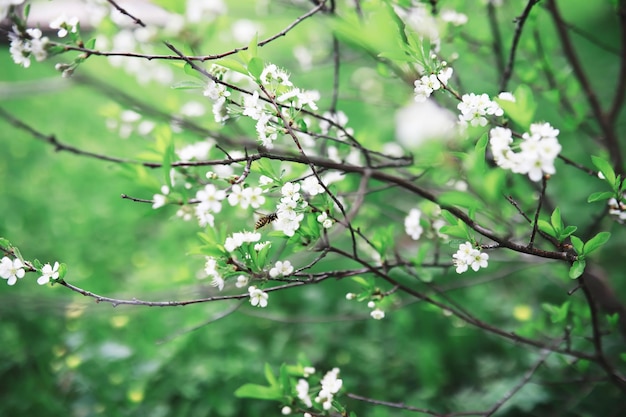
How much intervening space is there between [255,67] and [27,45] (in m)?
0.59

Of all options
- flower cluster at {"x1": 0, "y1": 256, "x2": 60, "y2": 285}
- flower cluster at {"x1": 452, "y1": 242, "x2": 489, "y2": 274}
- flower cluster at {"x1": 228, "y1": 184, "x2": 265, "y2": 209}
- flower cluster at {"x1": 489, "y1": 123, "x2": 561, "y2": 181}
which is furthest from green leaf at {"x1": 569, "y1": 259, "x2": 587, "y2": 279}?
flower cluster at {"x1": 0, "y1": 256, "x2": 60, "y2": 285}

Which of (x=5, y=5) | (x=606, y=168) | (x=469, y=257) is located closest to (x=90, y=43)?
(x=5, y=5)

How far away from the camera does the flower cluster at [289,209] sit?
1312 millimetres

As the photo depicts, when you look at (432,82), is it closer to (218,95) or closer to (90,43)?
(218,95)

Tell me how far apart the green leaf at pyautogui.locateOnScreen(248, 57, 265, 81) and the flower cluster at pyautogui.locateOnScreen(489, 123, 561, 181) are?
0.58 metres

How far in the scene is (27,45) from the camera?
1.34 meters

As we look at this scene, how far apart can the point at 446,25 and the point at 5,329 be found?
8.92ft

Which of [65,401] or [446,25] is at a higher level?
[446,25]

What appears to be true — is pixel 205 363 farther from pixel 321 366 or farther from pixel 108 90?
pixel 108 90

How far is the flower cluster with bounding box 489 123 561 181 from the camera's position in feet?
3.34

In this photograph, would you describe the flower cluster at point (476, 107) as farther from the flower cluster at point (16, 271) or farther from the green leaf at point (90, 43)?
the flower cluster at point (16, 271)

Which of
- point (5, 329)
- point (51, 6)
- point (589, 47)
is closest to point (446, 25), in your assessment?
point (5, 329)

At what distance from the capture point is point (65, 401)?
2645 mm

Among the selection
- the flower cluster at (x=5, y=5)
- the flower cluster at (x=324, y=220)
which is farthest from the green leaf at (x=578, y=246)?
the flower cluster at (x=5, y=5)
